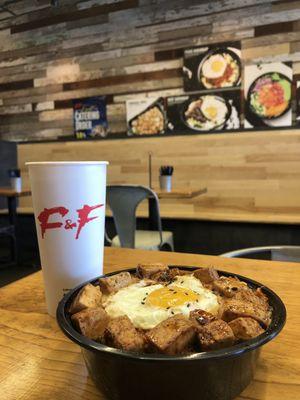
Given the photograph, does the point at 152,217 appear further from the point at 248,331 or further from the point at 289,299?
the point at 248,331

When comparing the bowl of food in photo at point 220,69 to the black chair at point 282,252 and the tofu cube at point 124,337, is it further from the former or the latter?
the tofu cube at point 124,337

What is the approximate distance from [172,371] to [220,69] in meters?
3.89

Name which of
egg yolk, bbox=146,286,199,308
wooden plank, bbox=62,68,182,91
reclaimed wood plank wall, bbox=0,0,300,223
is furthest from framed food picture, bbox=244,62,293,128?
egg yolk, bbox=146,286,199,308

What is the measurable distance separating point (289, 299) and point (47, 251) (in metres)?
0.60

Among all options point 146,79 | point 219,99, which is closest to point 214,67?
point 219,99

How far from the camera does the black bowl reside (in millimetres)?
426

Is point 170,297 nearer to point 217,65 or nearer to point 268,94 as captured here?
point 268,94

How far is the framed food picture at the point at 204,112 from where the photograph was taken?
12.6 feet

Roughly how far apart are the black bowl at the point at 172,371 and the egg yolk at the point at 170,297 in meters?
0.15

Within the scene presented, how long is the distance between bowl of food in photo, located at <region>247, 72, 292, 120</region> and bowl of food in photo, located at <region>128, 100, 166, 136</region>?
1.05 m

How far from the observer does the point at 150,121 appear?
425cm

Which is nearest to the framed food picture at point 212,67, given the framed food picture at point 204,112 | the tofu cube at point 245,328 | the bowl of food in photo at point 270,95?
the framed food picture at point 204,112

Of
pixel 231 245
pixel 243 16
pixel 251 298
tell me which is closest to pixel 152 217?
pixel 231 245

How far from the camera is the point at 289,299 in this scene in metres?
0.85
